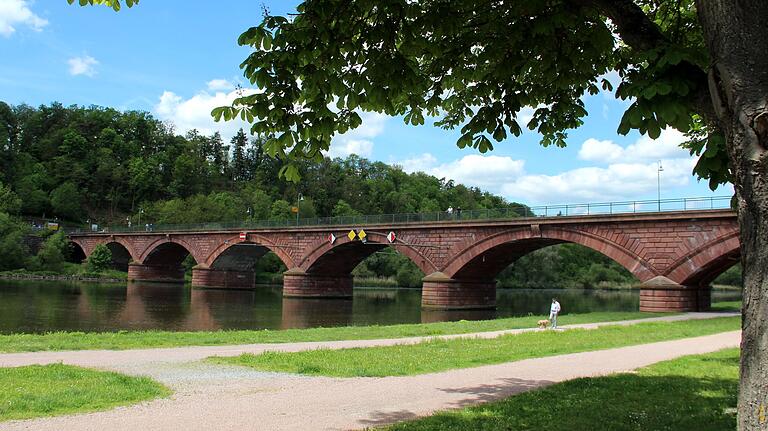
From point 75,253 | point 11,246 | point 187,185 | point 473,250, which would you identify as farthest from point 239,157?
point 473,250

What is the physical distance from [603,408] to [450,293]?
35286 millimetres

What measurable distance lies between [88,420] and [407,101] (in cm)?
508

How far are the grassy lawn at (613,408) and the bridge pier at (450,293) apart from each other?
32.1 metres

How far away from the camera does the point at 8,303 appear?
108 feet

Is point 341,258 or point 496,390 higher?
point 341,258

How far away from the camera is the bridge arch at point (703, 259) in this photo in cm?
3059

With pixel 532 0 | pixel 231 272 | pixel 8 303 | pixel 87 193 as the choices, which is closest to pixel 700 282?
pixel 532 0

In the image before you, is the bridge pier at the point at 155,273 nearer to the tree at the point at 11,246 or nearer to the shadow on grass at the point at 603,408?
the tree at the point at 11,246

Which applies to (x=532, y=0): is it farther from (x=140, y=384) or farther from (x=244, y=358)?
(x=244, y=358)

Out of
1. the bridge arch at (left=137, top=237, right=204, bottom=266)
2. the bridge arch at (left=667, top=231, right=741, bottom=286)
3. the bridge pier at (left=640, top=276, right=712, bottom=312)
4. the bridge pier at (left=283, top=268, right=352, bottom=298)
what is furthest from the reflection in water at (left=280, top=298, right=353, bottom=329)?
the bridge arch at (left=137, top=237, right=204, bottom=266)

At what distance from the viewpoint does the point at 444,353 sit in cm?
1272

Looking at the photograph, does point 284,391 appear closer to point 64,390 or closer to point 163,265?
point 64,390

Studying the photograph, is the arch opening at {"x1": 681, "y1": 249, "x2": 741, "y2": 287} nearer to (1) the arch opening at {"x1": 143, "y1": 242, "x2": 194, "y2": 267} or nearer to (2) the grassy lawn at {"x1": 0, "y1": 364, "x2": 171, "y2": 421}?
(2) the grassy lawn at {"x1": 0, "y1": 364, "x2": 171, "y2": 421}

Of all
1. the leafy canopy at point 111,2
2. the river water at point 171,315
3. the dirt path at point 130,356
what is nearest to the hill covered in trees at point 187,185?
the river water at point 171,315
